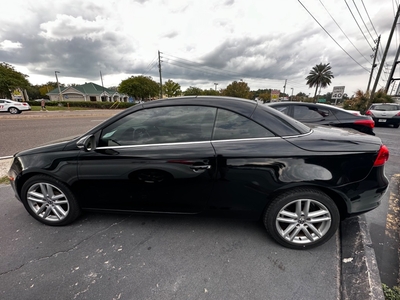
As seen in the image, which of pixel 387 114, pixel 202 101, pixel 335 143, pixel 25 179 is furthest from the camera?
pixel 387 114

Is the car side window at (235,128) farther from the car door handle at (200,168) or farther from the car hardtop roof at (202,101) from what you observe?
the car door handle at (200,168)

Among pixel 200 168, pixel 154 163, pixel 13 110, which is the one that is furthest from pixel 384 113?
pixel 13 110

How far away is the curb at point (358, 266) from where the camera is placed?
1520 millimetres

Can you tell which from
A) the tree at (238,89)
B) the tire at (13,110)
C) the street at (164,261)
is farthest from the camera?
the tree at (238,89)

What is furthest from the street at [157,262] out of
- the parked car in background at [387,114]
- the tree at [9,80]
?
the tree at [9,80]

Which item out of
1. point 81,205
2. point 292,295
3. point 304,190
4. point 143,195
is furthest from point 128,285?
point 304,190

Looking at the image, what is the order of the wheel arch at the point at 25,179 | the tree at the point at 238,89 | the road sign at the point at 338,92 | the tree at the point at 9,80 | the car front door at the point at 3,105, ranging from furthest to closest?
the tree at the point at 238,89
the tree at the point at 9,80
the car front door at the point at 3,105
the road sign at the point at 338,92
the wheel arch at the point at 25,179

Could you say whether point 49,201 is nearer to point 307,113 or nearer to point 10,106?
point 307,113

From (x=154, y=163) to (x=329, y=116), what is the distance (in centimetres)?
474

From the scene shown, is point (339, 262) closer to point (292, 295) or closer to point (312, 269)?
point (312, 269)

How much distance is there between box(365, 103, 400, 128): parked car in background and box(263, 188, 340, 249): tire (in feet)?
41.3

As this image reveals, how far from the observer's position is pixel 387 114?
1077 cm

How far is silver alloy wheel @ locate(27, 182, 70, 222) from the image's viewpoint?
228 centimetres

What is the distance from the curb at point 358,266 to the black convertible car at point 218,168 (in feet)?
0.88
